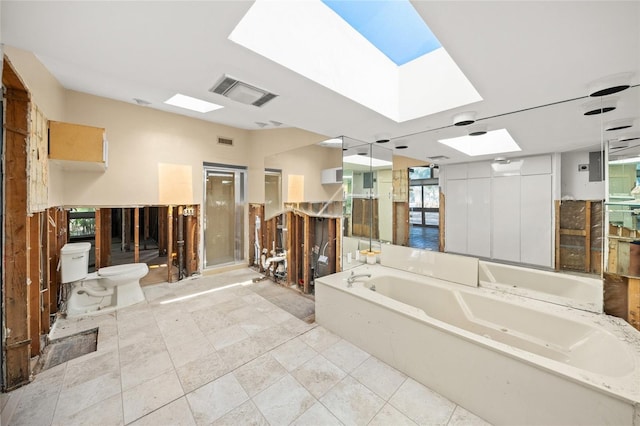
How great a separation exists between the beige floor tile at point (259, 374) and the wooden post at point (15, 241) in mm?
1616

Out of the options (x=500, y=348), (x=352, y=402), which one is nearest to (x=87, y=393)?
(x=352, y=402)

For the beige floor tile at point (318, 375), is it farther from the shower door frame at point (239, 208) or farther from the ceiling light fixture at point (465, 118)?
the shower door frame at point (239, 208)

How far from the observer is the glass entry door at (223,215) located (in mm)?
4512

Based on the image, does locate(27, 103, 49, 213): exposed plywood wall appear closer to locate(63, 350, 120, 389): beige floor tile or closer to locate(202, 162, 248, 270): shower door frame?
locate(63, 350, 120, 389): beige floor tile

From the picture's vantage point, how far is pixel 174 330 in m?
2.59

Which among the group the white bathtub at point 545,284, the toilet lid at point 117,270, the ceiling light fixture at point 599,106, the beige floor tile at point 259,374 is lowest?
the beige floor tile at point 259,374

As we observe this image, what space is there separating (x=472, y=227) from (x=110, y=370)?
145 inches

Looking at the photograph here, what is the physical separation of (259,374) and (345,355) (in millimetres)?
778

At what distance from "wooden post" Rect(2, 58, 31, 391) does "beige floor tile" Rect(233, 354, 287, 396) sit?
1616 mm

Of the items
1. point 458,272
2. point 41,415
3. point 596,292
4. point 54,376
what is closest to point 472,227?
point 458,272

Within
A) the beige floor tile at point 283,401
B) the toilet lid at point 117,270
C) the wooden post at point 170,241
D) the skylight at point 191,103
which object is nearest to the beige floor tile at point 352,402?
the beige floor tile at point 283,401

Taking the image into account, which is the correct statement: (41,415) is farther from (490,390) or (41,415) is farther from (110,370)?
(490,390)

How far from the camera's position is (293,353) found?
7.25ft

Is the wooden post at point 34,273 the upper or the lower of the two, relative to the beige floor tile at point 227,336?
upper
